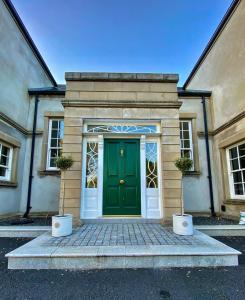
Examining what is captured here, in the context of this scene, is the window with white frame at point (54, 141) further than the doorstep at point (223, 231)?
Yes

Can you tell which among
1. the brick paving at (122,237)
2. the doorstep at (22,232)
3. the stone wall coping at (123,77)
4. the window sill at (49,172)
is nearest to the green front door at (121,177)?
the brick paving at (122,237)

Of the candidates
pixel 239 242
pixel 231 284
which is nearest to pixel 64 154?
pixel 231 284

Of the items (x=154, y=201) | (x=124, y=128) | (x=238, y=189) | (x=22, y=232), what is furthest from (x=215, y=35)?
(x=22, y=232)

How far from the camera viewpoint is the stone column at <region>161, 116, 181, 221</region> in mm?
5254

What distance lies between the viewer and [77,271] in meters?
3.16

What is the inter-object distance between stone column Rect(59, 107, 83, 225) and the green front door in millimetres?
776

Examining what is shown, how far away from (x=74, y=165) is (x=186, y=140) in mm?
4876

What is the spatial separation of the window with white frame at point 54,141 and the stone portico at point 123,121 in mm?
2505

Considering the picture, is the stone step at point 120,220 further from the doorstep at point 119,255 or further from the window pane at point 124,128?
the window pane at point 124,128

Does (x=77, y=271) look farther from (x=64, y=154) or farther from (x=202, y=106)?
(x=202, y=106)

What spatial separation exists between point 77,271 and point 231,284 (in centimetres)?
234

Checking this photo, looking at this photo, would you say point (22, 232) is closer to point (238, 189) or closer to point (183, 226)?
point (183, 226)

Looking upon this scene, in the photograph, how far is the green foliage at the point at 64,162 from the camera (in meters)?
4.93

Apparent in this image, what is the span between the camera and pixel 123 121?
5809 millimetres
